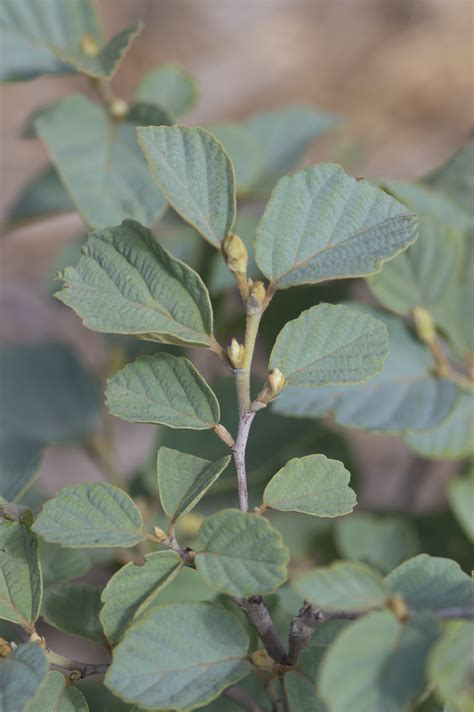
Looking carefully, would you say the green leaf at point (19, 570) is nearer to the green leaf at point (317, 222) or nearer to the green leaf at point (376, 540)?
the green leaf at point (317, 222)

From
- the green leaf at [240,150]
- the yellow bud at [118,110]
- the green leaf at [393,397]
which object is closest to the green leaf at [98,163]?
the yellow bud at [118,110]

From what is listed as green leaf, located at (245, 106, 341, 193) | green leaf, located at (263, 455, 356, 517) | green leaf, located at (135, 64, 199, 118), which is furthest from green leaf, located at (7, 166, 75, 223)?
green leaf, located at (263, 455, 356, 517)

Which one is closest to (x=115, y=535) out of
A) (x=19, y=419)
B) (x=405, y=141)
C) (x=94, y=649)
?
(x=19, y=419)

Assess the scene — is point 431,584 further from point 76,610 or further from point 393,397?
point 393,397

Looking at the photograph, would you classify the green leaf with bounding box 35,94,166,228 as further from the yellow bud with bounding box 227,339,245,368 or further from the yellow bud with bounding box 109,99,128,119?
A: the yellow bud with bounding box 227,339,245,368

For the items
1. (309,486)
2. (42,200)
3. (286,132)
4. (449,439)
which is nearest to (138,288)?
(309,486)
